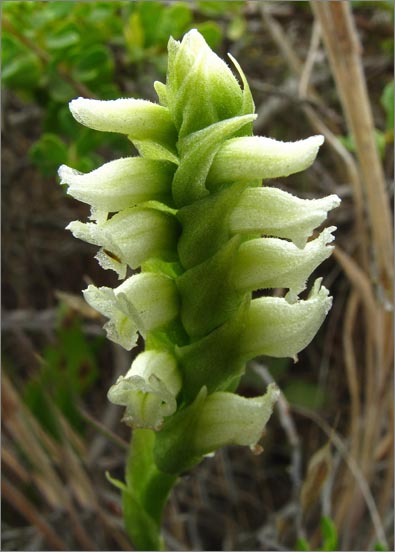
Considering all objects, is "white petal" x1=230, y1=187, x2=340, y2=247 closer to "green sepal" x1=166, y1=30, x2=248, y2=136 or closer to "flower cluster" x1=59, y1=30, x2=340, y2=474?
"flower cluster" x1=59, y1=30, x2=340, y2=474

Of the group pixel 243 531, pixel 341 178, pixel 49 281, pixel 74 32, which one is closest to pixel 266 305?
pixel 74 32

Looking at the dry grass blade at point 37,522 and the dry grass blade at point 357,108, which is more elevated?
the dry grass blade at point 357,108

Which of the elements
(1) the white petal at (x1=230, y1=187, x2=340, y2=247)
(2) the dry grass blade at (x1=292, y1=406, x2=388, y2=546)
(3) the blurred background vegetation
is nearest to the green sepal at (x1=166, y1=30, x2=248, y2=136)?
(1) the white petal at (x1=230, y1=187, x2=340, y2=247)

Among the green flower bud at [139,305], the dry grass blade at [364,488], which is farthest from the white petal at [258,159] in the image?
the dry grass blade at [364,488]

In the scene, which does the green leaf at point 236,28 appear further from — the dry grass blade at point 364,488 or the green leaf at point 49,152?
the dry grass blade at point 364,488

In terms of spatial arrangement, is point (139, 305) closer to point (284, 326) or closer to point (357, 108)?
point (284, 326)

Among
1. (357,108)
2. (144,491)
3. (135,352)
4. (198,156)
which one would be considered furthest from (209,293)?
(135,352)
